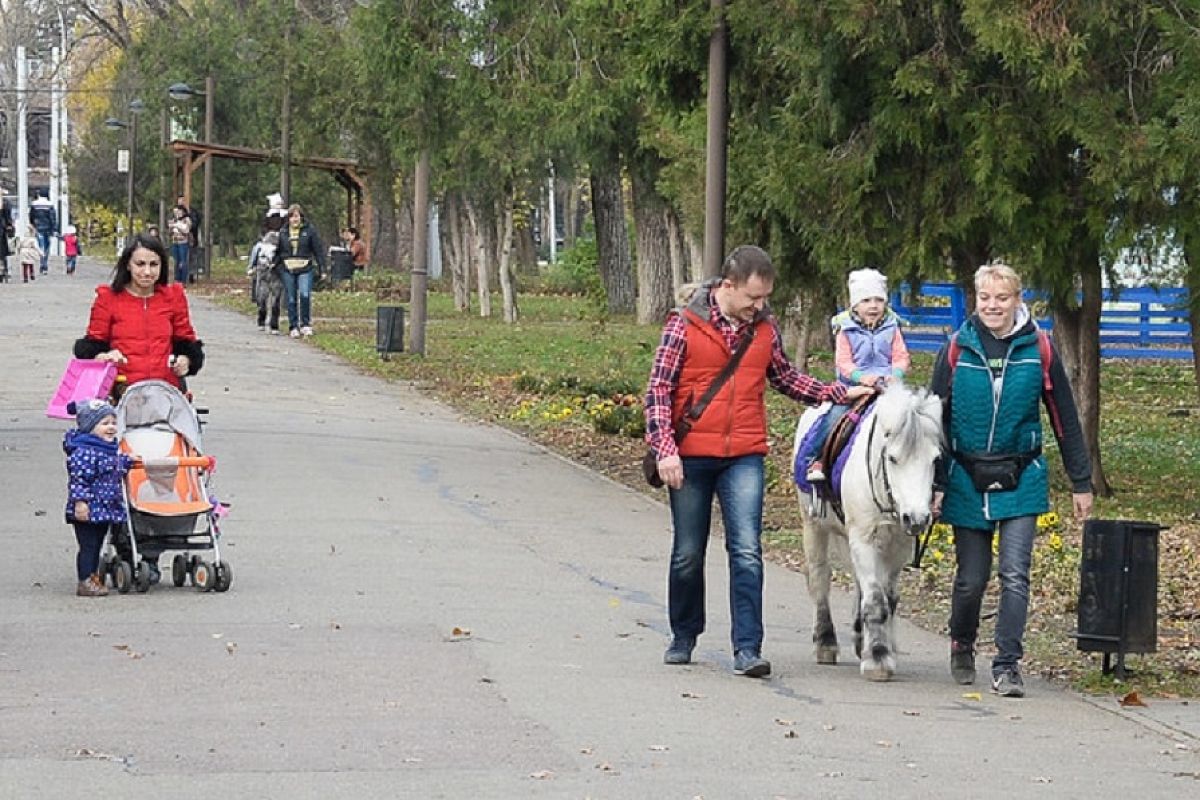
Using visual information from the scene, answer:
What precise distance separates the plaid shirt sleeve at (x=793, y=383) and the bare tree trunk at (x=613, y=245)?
3710 cm

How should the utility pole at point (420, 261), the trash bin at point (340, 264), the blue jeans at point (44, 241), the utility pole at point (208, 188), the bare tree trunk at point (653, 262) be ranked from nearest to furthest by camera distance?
the utility pole at point (420, 261) → the bare tree trunk at point (653, 262) → the trash bin at point (340, 264) → the utility pole at point (208, 188) → the blue jeans at point (44, 241)

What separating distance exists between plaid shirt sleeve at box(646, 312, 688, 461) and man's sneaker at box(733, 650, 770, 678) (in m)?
0.94

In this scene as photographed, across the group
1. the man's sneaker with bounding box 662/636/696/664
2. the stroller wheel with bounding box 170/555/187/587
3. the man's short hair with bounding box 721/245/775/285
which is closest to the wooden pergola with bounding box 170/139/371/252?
the stroller wheel with bounding box 170/555/187/587

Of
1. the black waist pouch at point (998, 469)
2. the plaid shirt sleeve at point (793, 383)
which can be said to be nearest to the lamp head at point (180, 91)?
the plaid shirt sleeve at point (793, 383)

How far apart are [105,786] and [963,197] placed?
11.5 m

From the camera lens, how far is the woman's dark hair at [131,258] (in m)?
13.2

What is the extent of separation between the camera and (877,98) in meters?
18.0

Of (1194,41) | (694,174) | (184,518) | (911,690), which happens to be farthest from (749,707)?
(694,174)

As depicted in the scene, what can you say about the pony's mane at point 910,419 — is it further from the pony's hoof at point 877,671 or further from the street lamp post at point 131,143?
the street lamp post at point 131,143

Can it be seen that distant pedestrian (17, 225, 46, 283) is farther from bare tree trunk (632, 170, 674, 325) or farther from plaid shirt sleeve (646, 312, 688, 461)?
plaid shirt sleeve (646, 312, 688, 461)

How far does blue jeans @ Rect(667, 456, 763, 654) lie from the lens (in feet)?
35.2

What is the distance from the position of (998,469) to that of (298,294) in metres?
26.8

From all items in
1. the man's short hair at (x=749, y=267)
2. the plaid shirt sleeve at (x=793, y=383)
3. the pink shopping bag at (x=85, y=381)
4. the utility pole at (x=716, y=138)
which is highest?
the utility pole at (x=716, y=138)

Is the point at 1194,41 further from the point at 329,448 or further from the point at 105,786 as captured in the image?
the point at 105,786
